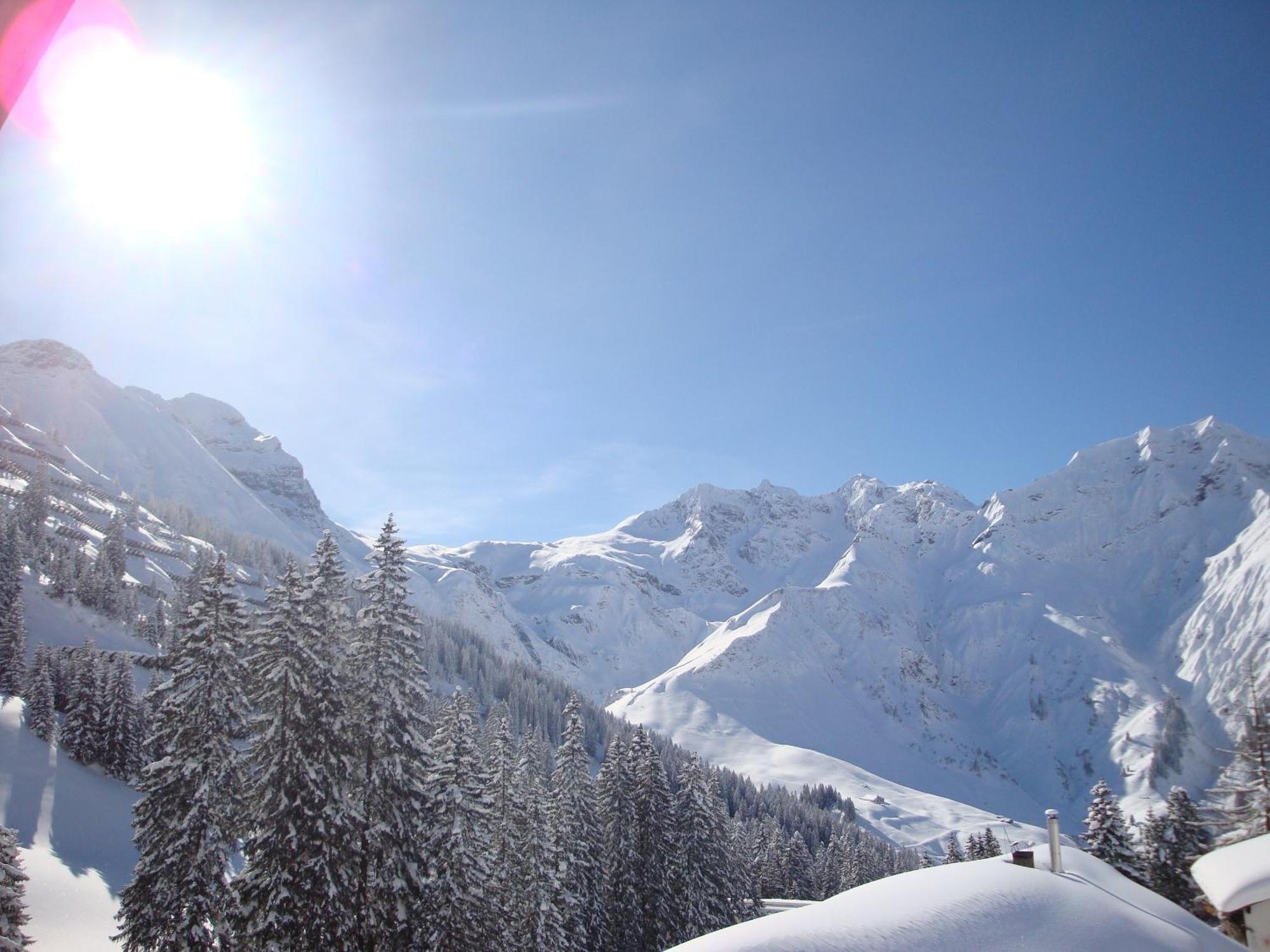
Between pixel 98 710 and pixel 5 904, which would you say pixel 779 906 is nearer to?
pixel 5 904

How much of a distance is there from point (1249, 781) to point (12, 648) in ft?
291

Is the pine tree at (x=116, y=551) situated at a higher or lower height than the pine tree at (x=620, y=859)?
higher

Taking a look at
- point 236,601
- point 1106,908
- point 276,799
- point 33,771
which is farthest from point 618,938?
point 33,771

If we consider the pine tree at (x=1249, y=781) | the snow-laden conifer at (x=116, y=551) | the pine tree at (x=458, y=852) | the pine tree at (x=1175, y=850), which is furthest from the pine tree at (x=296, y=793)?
the snow-laden conifer at (x=116, y=551)

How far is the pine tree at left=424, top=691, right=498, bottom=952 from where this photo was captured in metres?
25.6

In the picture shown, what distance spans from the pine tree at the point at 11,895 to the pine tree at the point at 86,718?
143 ft

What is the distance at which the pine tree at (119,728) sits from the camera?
193ft

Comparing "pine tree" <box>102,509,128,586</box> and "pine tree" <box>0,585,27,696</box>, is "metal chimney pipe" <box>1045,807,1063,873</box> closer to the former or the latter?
"pine tree" <box>0,585,27,696</box>

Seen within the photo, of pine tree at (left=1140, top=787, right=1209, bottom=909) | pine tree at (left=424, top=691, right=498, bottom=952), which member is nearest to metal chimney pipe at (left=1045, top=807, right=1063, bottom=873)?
pine tree at (left=424, top=691, right=498, bottom=952)

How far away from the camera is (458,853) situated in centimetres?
2619

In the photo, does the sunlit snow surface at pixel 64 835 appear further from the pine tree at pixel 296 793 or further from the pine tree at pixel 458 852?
the pine tree at pixel 296 793

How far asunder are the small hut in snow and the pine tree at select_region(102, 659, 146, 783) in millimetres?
68023

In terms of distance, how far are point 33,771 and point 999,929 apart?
2594 inches

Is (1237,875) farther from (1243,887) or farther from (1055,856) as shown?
(1055,856)
